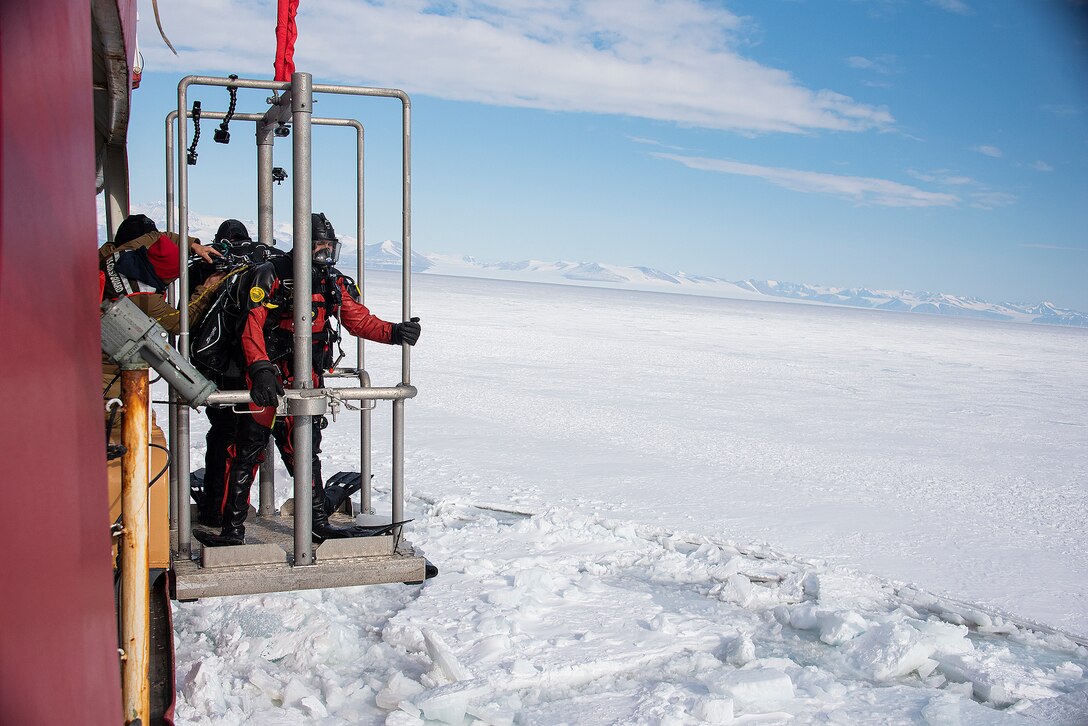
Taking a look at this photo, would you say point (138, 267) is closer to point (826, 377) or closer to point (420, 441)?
point (420, 441)

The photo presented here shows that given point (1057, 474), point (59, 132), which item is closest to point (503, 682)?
point (59, 132)

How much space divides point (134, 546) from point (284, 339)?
62.9 inches

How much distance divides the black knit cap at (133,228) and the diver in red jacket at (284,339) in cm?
54

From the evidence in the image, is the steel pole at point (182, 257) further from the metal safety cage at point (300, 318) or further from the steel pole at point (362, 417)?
the steel pole at point (362, 417)

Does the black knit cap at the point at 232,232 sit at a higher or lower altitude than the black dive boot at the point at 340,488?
higher

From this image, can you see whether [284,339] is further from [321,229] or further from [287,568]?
[287,568]

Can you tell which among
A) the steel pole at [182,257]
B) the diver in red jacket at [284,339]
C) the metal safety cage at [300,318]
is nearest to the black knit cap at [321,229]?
the diver in red jacket at [284,339]

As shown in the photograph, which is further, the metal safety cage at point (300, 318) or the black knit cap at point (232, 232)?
the black knit cap at point (232, 232)

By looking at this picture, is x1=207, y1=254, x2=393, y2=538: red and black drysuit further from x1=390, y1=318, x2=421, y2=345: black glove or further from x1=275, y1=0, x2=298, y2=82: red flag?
x1=275, y1=0, x2=298, y2=82: red flag

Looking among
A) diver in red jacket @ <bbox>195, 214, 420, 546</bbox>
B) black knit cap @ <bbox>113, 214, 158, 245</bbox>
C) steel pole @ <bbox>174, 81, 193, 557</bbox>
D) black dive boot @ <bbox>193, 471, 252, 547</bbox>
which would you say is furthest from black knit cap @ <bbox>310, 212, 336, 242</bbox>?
black dive boot @ <bbox>193, 471, 252, 547</bbox>

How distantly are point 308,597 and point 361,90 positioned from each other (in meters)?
2.39

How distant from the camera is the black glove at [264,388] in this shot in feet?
10.1

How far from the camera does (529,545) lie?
209 inches

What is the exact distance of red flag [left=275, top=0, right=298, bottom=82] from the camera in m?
3.38
